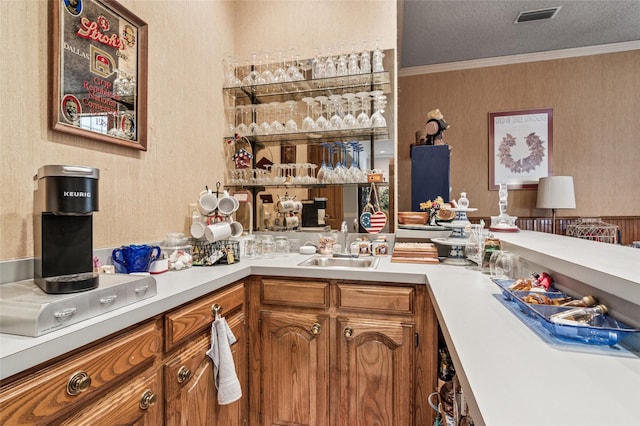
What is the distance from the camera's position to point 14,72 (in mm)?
1098

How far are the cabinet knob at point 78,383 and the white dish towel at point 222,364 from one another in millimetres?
548

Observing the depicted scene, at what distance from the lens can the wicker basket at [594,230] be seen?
349 cm

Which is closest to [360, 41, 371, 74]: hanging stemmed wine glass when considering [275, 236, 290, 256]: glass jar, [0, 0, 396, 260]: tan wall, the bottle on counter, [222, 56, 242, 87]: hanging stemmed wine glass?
[0, 0, 396, 260]: tan wall

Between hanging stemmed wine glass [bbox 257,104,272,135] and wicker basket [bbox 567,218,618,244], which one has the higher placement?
hanging stemmed wine glass [bbox 257,104,272,135]

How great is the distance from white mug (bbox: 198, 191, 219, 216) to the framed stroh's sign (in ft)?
1.26

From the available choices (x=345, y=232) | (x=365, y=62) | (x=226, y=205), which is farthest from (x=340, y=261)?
(x=365, y=62)

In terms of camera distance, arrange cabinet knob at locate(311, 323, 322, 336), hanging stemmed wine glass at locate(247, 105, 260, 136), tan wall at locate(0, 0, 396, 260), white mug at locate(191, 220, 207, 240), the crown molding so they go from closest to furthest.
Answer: tan wall at locate(0, 0, 396, 260) < cabinet knob at locate(311, 323, 322, 336) < white mug at locate(191, 220, 207, 240) < hanging stemmed wine glass at locate(247, 105, 260, 136) < the crown molding

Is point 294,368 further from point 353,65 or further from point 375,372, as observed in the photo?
point 353,65

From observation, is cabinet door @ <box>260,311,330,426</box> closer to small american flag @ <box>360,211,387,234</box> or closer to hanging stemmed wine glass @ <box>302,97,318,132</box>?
small american flag @ <box>360,211,387,234</box>

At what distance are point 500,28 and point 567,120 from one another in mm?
1382

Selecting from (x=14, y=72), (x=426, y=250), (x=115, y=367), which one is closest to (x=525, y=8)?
(x=426, y=250)

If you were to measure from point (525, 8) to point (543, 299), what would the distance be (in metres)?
3.10

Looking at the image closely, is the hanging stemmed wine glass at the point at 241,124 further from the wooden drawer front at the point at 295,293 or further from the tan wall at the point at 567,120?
the tan wall at the point at 567,120

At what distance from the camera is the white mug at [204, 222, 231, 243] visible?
1.68 meters
